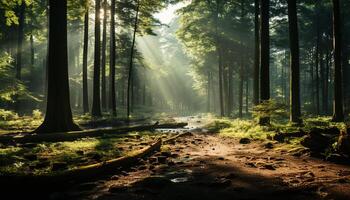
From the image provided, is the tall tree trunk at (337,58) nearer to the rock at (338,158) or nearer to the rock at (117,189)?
the rock at (338,158)

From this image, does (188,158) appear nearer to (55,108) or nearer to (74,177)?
(74,177)

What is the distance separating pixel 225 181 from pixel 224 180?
0.13m

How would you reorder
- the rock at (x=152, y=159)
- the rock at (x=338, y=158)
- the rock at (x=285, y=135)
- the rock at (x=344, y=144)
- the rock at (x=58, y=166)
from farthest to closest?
the rock at (x=285, y=135) < the rock at (x=152, y=159) < the rock at (x=344, y=144) < the rock at (x=338, y=158) < the rock at (x=58, y=166)

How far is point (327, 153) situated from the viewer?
9.14m

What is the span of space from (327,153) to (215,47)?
999 inches

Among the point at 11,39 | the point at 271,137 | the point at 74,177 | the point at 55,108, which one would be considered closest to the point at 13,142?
the point at 55,108

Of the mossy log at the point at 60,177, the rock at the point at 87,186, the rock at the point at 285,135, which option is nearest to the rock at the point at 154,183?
the rock at the point at 87,186

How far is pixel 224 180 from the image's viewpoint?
6.53 metres

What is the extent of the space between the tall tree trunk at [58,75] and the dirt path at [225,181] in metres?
6.55

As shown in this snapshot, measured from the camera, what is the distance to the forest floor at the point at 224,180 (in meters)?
5.61

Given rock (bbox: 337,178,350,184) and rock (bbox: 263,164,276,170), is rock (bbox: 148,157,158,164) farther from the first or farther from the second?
rock (bbox: 337,178,350,184)

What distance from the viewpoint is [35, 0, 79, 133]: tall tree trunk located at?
46.6ft

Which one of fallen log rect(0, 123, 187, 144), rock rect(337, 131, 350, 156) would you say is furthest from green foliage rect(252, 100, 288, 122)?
rock rect(337, 131, 350, 156)

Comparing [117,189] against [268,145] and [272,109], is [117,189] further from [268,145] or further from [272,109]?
[272,109]
